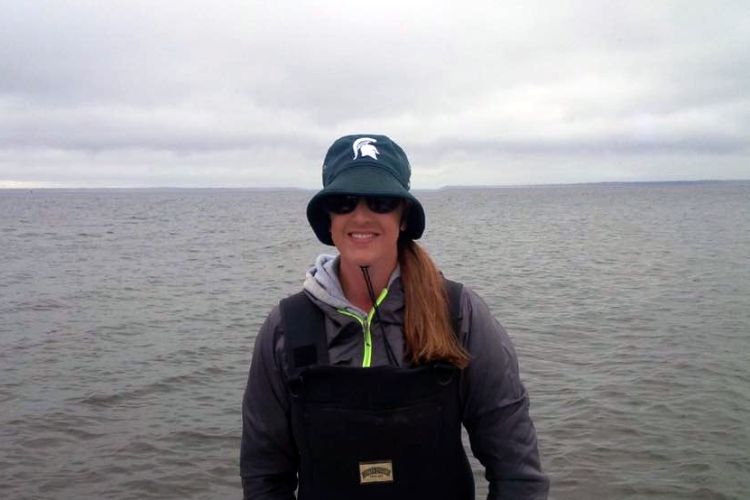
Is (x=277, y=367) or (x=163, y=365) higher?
(x=277, y=367)

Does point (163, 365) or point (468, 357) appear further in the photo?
point (163, 365)

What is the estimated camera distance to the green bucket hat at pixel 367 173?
2729 mm

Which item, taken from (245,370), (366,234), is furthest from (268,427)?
(245,370)

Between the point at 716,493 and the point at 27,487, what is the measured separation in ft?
27.4

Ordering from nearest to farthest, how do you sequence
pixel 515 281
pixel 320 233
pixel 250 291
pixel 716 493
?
pixel 320 233 < pixel 716 493 < pixel 250 291 < pixel 515 281

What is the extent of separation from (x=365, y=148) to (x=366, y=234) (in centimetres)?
37

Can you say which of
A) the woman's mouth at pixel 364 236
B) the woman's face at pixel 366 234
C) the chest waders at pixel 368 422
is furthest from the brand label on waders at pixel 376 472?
the woman's mouth at pixel 364 236

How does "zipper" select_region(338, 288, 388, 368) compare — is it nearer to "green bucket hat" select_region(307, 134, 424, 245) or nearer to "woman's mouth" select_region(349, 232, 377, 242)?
"woman's mouth" select_region(349, 232, 377, 242)

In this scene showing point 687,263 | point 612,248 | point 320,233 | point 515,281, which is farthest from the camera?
point 612,248

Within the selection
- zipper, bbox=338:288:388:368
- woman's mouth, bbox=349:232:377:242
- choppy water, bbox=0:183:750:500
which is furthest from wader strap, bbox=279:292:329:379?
choppy water, bbox=0:183:750:500

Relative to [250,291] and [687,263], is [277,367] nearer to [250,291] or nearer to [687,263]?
[250,291]

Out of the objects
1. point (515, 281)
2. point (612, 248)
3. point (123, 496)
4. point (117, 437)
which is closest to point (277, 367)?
point (123, 496)

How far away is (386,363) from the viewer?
277 centimetres

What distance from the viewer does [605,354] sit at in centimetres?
1336
